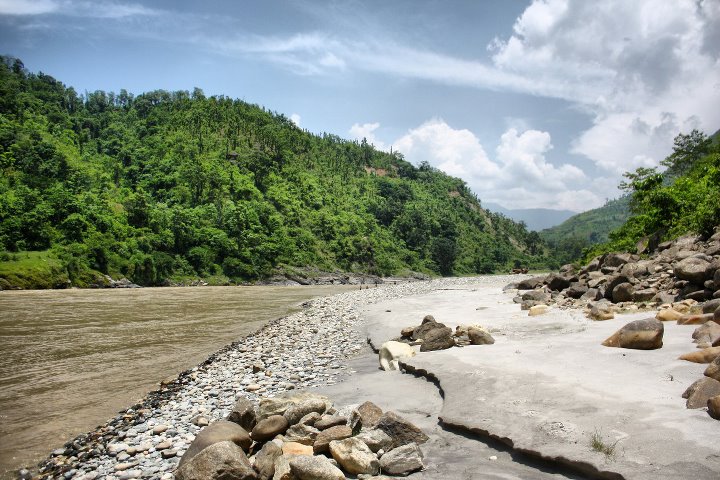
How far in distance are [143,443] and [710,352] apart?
33.0 feet

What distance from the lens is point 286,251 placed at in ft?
306

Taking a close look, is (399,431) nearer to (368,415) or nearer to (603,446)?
(368,415)

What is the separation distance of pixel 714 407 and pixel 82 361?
1624 centimetres

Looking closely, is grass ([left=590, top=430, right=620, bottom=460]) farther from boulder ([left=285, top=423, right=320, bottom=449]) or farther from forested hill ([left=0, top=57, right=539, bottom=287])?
forested hill ([left=0, top=57, right=539, bottom=287])

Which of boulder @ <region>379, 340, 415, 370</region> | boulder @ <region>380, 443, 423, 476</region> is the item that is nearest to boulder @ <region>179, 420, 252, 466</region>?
boulder @ <region>380, 443, 423, 476</region>

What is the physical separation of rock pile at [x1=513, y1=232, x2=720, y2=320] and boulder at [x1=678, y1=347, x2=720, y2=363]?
5924 mm

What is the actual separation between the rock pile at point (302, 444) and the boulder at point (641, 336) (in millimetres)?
5590

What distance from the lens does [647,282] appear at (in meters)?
16.6

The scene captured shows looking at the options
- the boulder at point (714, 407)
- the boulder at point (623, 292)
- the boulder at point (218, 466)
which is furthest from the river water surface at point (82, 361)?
the boulder at point (623, 292)

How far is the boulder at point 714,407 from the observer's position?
17.0 feet

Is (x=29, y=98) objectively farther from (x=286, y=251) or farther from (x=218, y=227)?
A: (x=286, y=251)

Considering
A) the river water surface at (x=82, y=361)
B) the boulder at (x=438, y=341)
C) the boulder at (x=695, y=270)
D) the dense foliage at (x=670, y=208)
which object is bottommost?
the river water surface at (x=82, y=361)

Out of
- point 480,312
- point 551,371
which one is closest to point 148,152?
point 480,312

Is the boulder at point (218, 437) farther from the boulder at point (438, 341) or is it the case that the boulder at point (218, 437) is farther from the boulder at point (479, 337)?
the boulder at point (479, 337)
